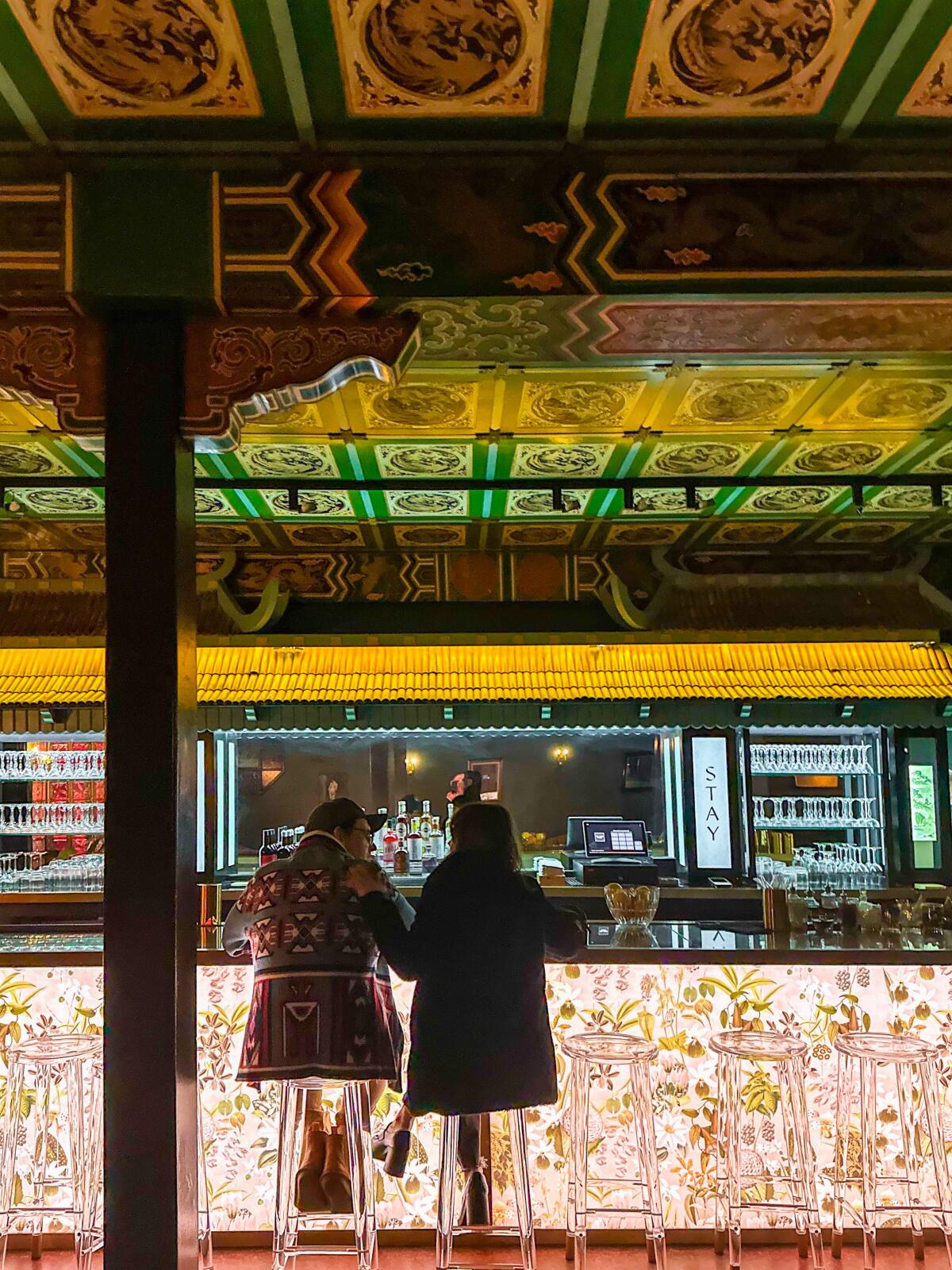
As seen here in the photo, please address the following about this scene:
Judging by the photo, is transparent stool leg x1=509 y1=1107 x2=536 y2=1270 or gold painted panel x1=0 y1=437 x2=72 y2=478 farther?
gold painted panel x1=0 y1=437 x2=72 y2=478

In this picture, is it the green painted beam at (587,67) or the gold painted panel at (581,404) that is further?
the gold painted panel at (581,404)

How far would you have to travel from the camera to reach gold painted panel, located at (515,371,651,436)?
4.83 metres

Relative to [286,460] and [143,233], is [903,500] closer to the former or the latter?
[286,460]

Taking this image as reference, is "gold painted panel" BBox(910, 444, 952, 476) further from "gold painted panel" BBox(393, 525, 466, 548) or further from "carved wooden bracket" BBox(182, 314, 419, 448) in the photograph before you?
"carved wooden bracket" BBox(182, 314, 419, 448)

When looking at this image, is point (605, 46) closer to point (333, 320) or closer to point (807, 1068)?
point (333, 320)

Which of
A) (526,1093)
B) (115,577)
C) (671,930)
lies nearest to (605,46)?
(115,577)

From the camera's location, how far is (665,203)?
9.75 feet

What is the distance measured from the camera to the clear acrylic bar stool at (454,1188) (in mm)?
3332

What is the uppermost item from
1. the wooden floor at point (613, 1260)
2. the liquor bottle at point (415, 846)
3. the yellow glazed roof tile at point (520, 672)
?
the yellow glazed roof tile at point (520, 672)

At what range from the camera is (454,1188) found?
337 centimetres

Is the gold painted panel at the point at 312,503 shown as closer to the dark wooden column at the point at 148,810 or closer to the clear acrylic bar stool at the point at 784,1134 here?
the dark wooden column at the point at 148,810

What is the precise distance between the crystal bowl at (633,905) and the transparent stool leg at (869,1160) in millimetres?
1002

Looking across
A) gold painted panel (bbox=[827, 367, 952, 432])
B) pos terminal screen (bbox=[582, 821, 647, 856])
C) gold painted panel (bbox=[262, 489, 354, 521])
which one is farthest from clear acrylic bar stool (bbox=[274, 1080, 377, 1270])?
pos terminal screen (bbox=[582, 821, 647, 856])

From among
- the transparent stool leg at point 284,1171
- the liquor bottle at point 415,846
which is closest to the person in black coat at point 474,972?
the transparent stool leg at point 284,1171
